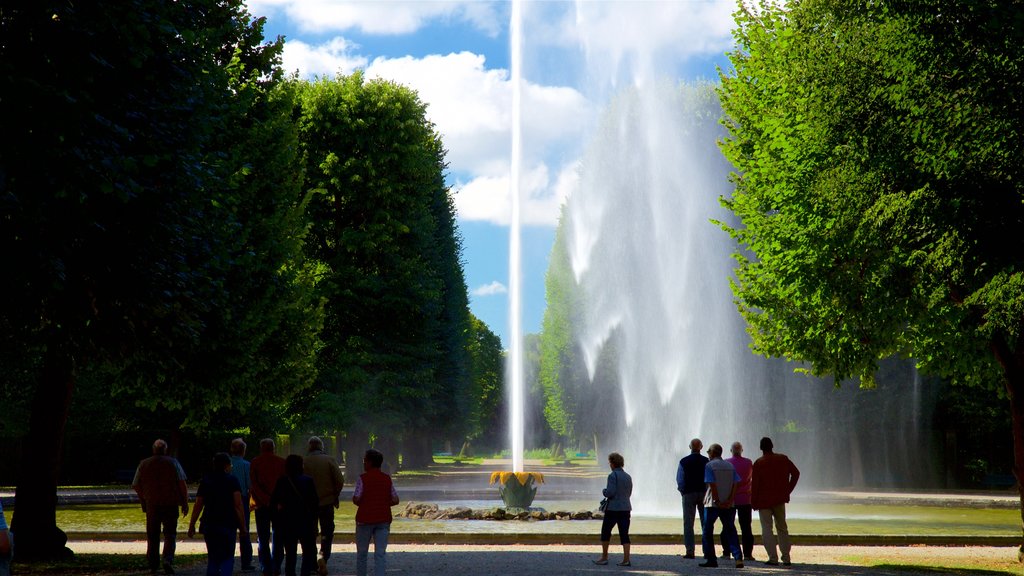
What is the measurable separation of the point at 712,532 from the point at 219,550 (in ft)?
24.6

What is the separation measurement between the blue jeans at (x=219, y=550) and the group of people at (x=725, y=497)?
575 cm

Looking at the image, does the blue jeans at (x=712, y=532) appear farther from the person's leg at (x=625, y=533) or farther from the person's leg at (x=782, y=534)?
the person's leg at (x=625, y=533)

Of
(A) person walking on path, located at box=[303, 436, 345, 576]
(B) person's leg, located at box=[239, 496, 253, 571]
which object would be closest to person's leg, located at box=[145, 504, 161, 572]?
(B) person's leg, located at box=[239, 496, 253, 571]

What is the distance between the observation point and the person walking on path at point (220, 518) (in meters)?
13.7

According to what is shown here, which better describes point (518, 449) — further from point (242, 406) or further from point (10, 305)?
point (10, 305)

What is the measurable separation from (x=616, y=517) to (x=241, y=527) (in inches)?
219

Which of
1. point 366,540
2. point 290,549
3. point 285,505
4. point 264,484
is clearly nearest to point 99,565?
point 264,484

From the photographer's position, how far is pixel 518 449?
35.1 meters

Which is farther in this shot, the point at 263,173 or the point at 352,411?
the point at 352,411

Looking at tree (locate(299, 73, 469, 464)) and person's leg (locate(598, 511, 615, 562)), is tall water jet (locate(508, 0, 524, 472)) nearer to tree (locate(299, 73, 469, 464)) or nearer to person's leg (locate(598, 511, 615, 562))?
tree (locate(299, 73, 469, 464))

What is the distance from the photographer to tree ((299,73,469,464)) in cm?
4300

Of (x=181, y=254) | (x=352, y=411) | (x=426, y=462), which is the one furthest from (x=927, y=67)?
(x=426, y=462)

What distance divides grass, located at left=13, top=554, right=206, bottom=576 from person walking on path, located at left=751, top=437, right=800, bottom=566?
8.77m

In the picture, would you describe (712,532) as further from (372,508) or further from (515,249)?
(515,249)
